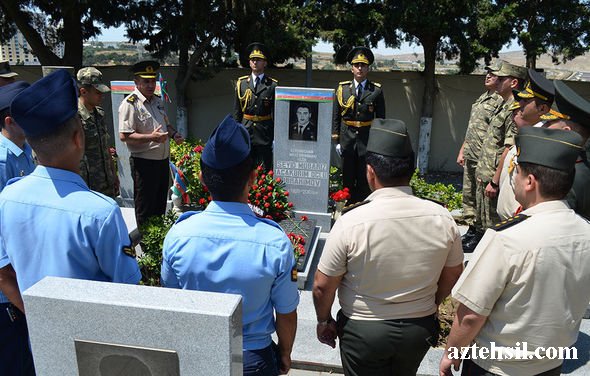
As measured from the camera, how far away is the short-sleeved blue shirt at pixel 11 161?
276 centimetres

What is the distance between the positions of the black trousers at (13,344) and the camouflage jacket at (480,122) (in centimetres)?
463

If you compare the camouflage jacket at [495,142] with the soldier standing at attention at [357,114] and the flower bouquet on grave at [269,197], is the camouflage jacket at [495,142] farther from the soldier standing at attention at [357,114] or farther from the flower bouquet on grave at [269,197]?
the flower bouquet on grave at [269,197]

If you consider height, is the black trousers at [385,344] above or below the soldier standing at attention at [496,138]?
below

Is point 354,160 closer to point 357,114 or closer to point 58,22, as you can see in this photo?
point 357,114

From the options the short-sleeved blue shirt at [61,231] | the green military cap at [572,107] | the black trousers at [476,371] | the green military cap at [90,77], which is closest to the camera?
the short-sleeved blue shirt at [61,231]

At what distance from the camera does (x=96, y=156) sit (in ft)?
15.7

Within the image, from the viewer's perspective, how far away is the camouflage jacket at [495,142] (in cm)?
479

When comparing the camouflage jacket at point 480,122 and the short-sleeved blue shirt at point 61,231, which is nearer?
the short-sleeved blue shirt at point 61,231

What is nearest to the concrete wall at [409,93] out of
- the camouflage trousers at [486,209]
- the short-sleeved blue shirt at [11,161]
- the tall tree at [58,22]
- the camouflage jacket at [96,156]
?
the tall tree at [58,22]

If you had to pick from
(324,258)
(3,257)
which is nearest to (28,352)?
(3,257)

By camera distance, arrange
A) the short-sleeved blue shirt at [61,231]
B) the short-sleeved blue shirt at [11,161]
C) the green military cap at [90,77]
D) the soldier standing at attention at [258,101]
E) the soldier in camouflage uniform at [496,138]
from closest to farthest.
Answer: the short-sleeved blue shirt at [61,231], the short-sleeved blue shirt at [11,161], the green military cap at [90,77], the soldier in camouflage uniform at [496,138], the soldier standing at attention at [258,101]

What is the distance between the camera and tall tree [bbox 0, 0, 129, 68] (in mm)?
9625

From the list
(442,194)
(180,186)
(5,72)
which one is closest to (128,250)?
(180,186)
